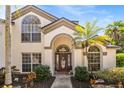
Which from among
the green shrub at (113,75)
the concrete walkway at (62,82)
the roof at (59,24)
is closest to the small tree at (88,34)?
the roof at (59,24)

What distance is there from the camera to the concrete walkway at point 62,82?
55.2 feet

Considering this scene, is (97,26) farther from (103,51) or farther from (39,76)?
(39,76)

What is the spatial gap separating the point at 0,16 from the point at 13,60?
9.41 feet

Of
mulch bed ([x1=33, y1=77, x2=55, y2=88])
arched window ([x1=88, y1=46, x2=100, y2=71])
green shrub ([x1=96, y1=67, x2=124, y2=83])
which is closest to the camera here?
green shrub ([x1=96, y1=67, x2=124, y2=83])

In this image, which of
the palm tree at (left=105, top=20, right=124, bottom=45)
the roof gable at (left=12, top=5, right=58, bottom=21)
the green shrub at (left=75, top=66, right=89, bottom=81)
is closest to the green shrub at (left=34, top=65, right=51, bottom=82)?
the green shrub at (left=75, top=66, right=89, bottom=81)

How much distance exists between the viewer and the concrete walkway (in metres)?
16.8

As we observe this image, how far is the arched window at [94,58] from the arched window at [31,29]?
10.6 ft

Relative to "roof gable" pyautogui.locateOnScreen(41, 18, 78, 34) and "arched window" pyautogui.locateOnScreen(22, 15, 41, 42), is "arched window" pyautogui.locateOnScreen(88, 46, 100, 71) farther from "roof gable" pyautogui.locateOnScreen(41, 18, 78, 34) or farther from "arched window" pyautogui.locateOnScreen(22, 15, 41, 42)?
"arched window" pyautogui.locateOnScreen(22, 15, 41, 42)

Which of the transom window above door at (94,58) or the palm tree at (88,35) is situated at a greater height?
the palm tree at (88,35)

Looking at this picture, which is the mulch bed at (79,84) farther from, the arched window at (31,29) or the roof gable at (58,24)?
the arched window at (31,29)

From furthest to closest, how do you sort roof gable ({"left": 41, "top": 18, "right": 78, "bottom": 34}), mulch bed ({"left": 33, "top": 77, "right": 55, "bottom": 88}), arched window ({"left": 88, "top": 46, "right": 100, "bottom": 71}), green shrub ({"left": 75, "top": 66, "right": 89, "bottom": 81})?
arched window ({"left": 88, "top": 46, "right": 100, "bottom": 71}), roof gable ({"left": 41, "top": 18, "right": 78, "bottom": 34}), green shrub ({"left": 75, "top": 66, "right": 89, "bottom": 81}), mulch bed ({"left": 33, "top": 77, "right": 55, "bottom": 88})

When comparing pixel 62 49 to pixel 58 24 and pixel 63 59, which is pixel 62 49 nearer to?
pixel 63 59

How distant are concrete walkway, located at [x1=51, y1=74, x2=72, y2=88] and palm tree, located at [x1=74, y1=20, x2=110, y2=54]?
2213mm

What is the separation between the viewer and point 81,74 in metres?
18.4
